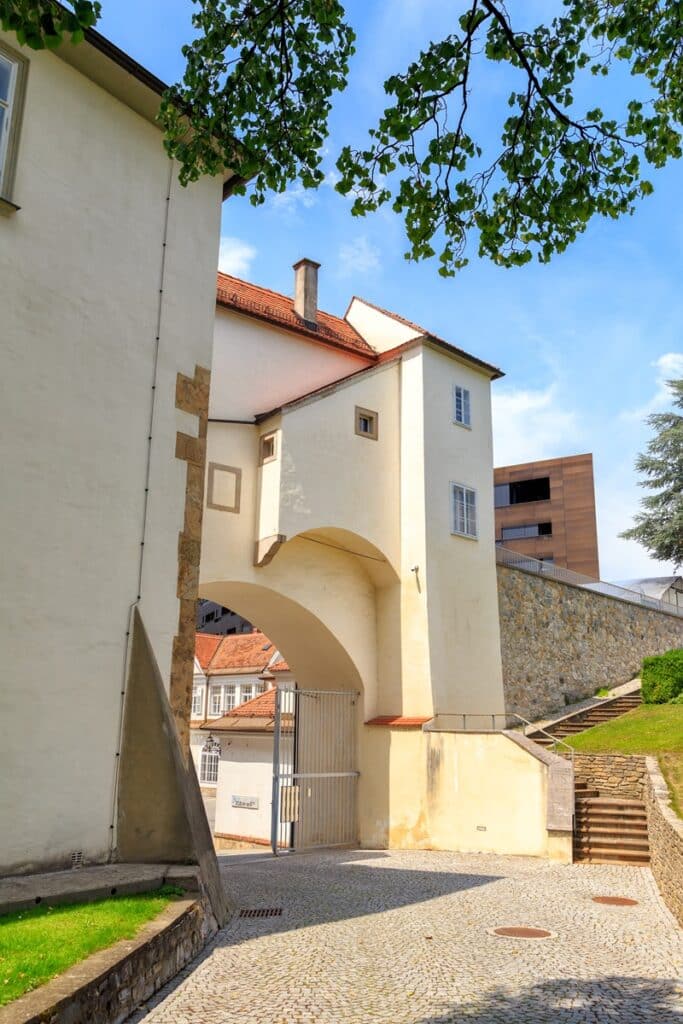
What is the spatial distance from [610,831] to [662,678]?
28.3 feet

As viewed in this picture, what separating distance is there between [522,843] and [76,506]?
33.6 feet

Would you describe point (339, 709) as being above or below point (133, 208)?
below

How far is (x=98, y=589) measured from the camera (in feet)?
29.8

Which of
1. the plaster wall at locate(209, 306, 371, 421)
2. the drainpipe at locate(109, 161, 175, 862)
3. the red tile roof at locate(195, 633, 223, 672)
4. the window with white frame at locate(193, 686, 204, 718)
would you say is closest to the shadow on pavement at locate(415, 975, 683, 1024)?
the drainpipe at locate(109, 161, 175, 862)

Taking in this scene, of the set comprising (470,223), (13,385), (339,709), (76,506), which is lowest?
(339,709)

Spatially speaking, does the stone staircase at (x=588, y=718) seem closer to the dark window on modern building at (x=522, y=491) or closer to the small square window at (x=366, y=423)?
the small square window at (x=366, y=423)

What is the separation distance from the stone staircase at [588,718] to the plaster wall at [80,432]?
1269cm

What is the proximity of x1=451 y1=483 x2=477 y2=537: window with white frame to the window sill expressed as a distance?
11757 millimetres

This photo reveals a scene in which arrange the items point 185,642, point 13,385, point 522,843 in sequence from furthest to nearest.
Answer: point 522,843 < point 185,642 < point 13,385

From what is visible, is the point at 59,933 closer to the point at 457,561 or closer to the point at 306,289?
the point at 457,561

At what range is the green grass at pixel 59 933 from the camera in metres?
4.92

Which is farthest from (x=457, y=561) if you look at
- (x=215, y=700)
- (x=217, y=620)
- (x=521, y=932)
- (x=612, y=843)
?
(x=217, y=620)

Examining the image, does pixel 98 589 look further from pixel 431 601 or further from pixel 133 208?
pixel 431 601

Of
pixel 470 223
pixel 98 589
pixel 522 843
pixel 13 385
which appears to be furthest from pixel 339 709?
pixel 470 223
